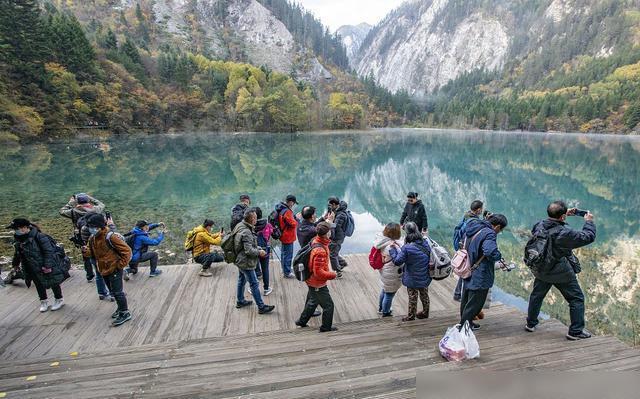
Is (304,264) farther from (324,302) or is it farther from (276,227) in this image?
(276,227)

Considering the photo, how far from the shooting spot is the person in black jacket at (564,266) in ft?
13.0

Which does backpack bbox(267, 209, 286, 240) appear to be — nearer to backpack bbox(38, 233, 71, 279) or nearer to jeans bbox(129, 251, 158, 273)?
jeans bbox(129, 251, 158, 273)

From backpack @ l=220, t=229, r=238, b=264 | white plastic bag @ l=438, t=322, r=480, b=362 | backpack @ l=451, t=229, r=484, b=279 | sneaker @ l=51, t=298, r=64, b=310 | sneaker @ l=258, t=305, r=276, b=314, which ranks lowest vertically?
sneaker @ l=51, t=298, r=64, b=310

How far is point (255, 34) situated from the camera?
4882 inches

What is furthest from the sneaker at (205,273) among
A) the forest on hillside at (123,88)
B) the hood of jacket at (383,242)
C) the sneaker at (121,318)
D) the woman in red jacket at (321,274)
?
the forest on hillside at (123,88)

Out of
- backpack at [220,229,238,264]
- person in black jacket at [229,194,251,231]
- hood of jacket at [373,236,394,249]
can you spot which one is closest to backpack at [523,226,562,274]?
hood of jacket at [373,236,394,249]

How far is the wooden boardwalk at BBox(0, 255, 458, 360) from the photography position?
481 centimetres

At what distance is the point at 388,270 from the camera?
5.24m

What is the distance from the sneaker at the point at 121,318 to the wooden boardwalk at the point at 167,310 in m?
0.08

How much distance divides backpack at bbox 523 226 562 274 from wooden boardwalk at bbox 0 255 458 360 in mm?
1970

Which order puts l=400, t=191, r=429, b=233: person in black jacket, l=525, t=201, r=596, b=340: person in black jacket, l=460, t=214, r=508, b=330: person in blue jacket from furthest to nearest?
l=400, t=191, r=429, b=233: person in black jacket
l=460, t=214, r=508, b=330: person in blue jacket
l=525, t=201, r=596, b=340: person in black jacket

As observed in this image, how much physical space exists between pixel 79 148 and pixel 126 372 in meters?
43.1

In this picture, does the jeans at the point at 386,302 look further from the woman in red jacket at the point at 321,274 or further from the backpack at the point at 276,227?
the backpack at the point at 276,227

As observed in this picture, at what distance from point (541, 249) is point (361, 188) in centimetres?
2093
